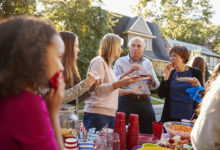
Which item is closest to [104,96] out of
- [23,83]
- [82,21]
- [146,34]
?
[23,83]

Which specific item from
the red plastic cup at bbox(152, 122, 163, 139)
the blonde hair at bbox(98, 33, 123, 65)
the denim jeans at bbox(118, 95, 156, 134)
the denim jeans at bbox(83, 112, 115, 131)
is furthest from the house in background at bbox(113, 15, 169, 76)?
the red plastic cup at bbox(152, 122, 163, 139)

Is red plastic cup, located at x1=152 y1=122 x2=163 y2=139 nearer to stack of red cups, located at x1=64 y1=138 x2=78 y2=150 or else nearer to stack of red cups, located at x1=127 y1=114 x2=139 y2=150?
stack of red cups, located at x1=127 y1=114 x2=139 y2=150

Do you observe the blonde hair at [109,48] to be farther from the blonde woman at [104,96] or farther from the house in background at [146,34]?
the house in background at [146,34]

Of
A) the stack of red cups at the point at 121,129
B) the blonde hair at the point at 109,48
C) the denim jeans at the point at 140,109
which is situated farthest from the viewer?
the denim jeans at the point at 140,109

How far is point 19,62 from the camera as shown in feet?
1.99

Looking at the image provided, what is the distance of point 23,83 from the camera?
0.64 meters

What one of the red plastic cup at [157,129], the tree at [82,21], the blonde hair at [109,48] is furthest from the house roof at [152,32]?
the red plastic cup at [157,129]

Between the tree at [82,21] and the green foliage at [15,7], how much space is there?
98cm

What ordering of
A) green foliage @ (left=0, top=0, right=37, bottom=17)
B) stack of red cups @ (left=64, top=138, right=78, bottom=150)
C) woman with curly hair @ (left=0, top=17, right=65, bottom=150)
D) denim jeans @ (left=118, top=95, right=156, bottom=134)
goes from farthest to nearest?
green foliage @ (left=0, top=0, right=37, bottom=17) → denim jeans @ (left=118, top=95, right=156, bottom=134) → stack of red cups @ (left=64, top=138, right=78, bottom=150) → woman with curly hair @ (left=0, top=17, right=65, bottom=150)

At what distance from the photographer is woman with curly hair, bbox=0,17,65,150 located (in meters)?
0.59

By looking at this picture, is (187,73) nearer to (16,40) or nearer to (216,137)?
(216,137)

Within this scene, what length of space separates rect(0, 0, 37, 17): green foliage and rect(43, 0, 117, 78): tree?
3.22ft

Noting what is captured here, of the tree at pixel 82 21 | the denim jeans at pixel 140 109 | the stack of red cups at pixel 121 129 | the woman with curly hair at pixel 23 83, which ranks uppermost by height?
the tree at pixel 82 21

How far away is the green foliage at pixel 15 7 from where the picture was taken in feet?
25.3
